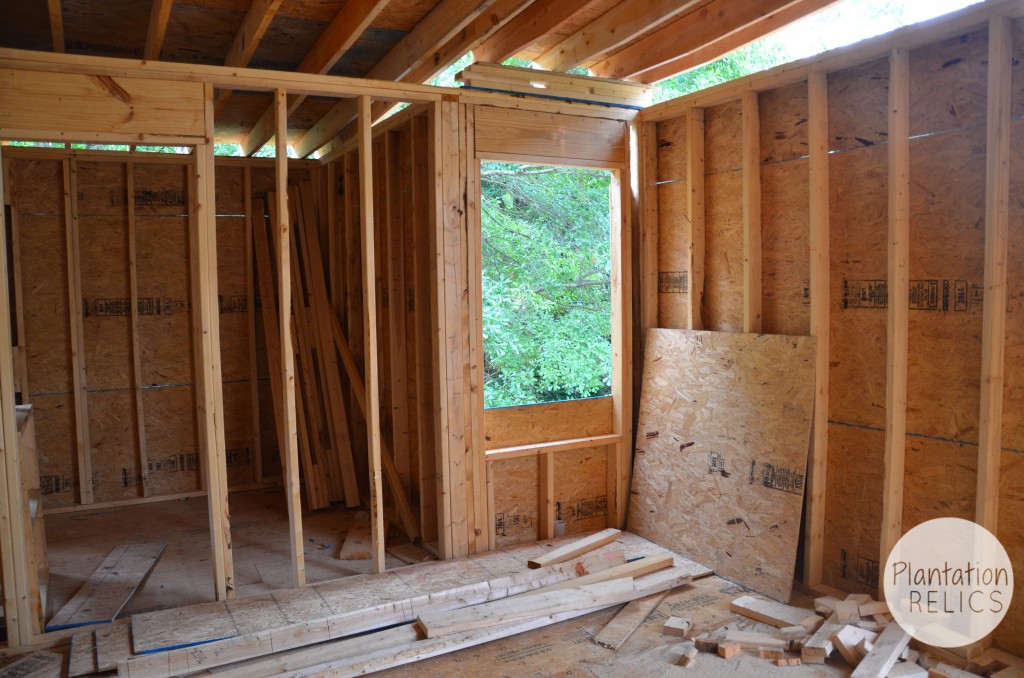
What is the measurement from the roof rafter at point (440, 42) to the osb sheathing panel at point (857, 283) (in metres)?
1.95

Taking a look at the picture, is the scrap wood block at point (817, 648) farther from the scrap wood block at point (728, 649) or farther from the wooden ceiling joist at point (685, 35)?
the wooden ceiling joist at point (685, 35)

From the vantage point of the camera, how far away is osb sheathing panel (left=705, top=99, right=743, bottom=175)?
448 cm

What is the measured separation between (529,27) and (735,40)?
1316mm

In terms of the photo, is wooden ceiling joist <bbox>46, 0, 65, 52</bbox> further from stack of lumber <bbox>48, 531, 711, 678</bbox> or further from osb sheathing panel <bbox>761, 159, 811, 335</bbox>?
osb sheathing panel <bbox>761, 159, 811, 335</bbox>

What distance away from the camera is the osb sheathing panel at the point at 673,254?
4883mm

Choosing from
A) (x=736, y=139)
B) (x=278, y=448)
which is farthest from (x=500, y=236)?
(x=736, y=139)

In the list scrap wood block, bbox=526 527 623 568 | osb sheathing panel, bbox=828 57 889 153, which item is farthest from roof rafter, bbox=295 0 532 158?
scrap wood block, bbox=526 527 623 568

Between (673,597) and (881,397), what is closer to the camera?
(881,397)

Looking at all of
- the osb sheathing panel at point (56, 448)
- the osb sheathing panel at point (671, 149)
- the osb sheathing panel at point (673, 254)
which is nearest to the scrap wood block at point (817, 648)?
the osb sheathing panel at point (673, 254)

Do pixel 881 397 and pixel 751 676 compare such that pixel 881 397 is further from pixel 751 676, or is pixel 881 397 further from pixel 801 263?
pixel 751 676

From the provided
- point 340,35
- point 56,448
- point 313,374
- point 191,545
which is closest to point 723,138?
point 340,35

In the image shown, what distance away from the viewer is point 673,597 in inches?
159

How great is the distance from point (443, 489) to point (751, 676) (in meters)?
2.07
